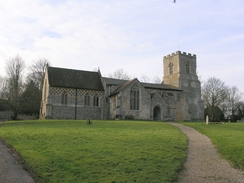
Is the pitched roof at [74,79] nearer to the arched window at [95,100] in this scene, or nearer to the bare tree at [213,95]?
the arched window at [95,100]

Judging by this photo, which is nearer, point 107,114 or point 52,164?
point 52,164

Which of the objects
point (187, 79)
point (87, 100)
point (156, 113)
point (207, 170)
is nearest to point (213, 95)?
point (187, 79)

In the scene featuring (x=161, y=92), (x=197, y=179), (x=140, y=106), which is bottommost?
(x=197, y=179)

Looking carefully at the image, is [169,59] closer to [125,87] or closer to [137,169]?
[125,87]

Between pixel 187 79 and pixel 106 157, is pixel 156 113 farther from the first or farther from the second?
pixel 106 157

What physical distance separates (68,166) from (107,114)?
31733mm

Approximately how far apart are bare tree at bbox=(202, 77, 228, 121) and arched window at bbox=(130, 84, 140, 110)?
23.0m

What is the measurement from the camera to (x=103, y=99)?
137 feet

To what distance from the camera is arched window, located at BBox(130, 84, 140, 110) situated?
39062mm

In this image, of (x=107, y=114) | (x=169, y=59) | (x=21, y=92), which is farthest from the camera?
(x=169, y=59)

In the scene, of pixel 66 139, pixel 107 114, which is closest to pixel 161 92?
pixel 107 114

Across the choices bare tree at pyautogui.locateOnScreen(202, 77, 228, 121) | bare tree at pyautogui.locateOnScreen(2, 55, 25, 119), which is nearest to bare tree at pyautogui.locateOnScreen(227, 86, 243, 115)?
bare tree at pyautogui.locateOnScreen(202, 77, 228, 121)

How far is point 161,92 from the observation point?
45375mm

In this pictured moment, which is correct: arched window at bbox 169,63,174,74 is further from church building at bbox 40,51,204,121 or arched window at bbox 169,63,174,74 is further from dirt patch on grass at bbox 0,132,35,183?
dirt patch on grass at bbox 0,132,35,183
